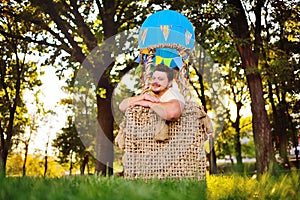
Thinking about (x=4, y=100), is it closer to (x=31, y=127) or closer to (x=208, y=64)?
(x=31, y=127)

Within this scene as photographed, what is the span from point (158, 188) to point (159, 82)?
3191 millimetres

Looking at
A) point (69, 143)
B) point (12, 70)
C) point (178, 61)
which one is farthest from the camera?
point (69, 143)

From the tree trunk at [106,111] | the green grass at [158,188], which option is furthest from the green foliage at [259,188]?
the tree trunk at [106,111]

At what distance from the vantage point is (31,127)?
1056 inches

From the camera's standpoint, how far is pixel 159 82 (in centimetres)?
505

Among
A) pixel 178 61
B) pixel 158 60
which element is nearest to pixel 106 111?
pixel 158 60

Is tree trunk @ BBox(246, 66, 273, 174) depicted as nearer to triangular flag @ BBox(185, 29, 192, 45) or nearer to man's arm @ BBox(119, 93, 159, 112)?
triangular flag @ BBox(185, 29, 192, 45)

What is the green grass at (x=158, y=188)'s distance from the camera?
151 cm

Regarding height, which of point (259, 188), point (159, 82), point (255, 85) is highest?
point (255, 85)

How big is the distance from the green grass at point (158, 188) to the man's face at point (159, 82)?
93.3 inches

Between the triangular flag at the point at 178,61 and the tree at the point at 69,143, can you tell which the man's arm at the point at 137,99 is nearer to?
→ the triangular flag at the point at 178,61

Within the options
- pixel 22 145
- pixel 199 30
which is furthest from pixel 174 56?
pixel 22 145

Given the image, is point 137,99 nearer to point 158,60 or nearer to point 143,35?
point 158,60

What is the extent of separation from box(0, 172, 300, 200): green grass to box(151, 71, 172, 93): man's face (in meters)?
2.37
